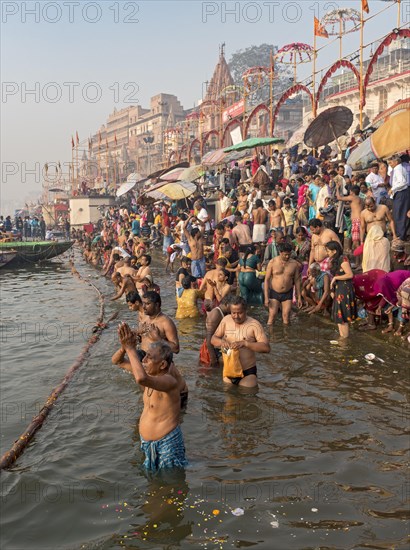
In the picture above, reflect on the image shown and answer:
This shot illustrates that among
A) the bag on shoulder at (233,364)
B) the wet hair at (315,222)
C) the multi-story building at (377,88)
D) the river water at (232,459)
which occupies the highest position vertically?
the multi-story building at (377,88)

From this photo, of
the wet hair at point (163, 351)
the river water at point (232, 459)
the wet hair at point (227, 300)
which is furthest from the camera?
the wet hair at point (227, 300)

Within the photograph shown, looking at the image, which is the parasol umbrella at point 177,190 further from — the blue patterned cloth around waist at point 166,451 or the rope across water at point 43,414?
the blue patterned cloth around waist at point 166,451

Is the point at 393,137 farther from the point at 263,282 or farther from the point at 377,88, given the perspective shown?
the point at 377,88

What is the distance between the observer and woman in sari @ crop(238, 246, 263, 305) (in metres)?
11.4

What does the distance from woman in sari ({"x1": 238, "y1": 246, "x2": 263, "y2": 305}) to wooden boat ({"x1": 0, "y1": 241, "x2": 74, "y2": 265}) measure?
16.1 metres

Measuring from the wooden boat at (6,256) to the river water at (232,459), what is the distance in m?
16.0

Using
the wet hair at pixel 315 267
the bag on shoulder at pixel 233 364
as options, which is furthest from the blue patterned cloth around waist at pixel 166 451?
the wet hair at pixel 315 267

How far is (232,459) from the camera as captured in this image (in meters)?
5.30

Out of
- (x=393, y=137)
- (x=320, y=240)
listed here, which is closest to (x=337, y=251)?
(x=320, y=240)

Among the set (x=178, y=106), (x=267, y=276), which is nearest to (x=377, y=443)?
(x=267, y=276)

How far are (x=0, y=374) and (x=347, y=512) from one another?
21.9 feet

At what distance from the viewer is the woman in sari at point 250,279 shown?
1140 centimetres

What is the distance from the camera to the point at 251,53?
94.1m

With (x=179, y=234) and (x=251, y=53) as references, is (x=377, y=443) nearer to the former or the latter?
(x=179, y=234)
